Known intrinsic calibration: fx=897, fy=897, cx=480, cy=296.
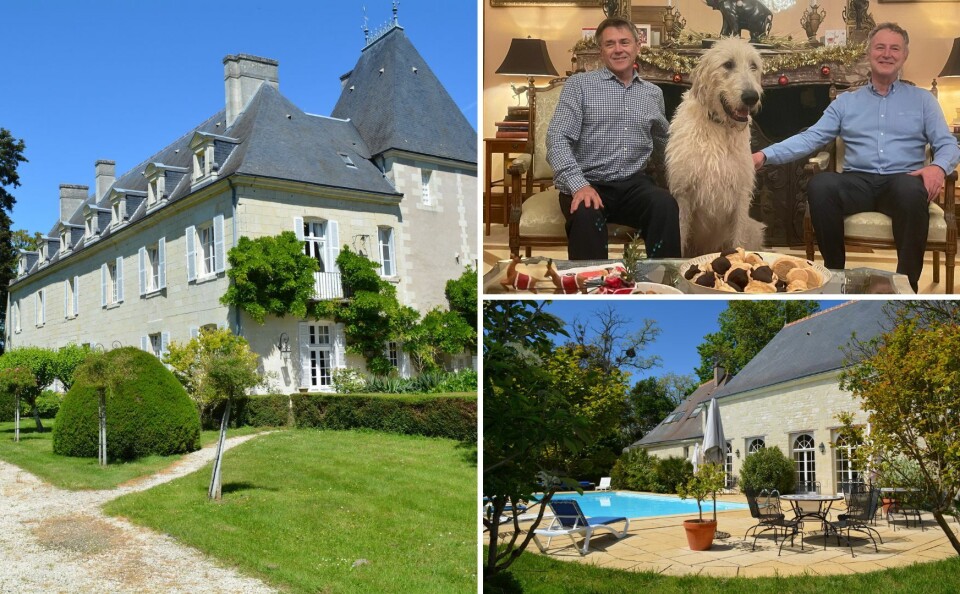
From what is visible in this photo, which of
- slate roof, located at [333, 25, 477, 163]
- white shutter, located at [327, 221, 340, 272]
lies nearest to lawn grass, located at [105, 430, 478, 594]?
white shutter, located at [327, 221, 340, 272]

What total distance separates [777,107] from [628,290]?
0.90 m

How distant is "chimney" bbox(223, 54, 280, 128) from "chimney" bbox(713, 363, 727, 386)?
842 inches

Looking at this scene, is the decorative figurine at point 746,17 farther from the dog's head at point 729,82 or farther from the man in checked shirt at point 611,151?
the man in checked shirt at point 611,151

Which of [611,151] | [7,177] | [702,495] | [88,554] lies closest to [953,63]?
[611,151]

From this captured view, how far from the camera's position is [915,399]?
4094 mm

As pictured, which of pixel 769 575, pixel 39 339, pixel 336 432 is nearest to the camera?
pixel 769 575

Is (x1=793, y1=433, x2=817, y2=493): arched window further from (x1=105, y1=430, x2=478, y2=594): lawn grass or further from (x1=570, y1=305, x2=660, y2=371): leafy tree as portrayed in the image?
(x1=105, y1=430, x2=478, y2=594): lawn grass

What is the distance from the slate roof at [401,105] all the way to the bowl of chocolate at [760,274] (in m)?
20.5

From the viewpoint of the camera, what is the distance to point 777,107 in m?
3.43

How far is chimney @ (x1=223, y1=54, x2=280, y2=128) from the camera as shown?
23.5 metres

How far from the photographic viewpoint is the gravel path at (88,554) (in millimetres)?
7691

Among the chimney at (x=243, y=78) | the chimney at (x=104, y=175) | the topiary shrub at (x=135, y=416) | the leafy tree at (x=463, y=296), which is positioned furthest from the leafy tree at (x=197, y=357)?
the chimney at (x=104, y=175)

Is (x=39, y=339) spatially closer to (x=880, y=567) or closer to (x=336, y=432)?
(x=336, y=432)

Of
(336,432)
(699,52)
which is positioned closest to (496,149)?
(699,52)
